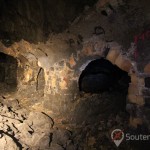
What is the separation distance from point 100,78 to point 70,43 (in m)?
1.00

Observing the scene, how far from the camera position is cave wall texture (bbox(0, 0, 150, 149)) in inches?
113

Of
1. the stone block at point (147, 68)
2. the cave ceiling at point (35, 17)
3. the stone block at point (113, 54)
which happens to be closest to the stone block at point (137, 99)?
the stone block at point (147, 68)

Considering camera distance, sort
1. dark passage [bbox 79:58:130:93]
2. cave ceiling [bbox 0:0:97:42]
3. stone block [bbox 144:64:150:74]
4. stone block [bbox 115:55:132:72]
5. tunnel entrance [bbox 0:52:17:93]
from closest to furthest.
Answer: stone block [bbox 144:64:150:74], stone block [bbox 115:55:132:72], cave ceiling [bbox 0:0:97:42], dark passage [bbox 79:58:130:93], tunnel entrance [bbox 0:52:17:93]

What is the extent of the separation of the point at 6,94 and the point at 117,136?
2.96m

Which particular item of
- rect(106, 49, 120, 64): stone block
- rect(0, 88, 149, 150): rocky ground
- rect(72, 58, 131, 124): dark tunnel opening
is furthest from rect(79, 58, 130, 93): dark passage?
rect(106, 49, 120, 64): stone block

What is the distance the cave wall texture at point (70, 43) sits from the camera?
2859mm

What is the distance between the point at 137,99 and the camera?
292 cm

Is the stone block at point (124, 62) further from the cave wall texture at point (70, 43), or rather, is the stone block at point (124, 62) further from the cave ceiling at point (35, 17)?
the cave ceiling at point (35, 17)

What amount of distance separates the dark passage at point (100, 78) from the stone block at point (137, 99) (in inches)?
44.5

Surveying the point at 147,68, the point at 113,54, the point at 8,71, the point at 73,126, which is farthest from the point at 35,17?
the point at 8,71

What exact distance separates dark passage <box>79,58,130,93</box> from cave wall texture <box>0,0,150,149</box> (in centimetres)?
32

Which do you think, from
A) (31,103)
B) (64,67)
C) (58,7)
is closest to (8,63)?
(31,103)

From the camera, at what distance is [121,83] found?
4695 mm

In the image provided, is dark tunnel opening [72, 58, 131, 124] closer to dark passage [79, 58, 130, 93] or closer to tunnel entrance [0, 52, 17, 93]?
dark passage [79, 58, 130, 93]
